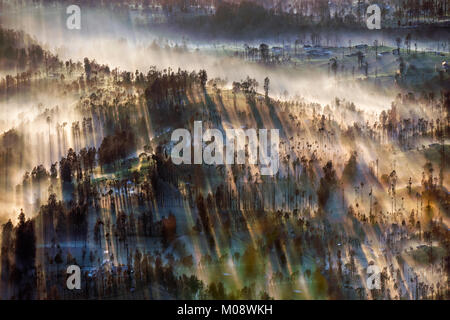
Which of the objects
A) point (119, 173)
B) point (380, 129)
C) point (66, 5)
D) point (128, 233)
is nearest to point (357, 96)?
point (380, 129)

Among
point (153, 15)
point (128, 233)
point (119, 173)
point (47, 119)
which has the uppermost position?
point (153, 15)

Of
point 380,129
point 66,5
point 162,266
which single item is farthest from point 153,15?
point 162,266

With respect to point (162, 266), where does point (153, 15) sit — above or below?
above

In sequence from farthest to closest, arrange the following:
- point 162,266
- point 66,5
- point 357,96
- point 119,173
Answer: point 66,5 → point 357,96 → point 119,173 → point 162,266

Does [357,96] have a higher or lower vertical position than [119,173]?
higher
